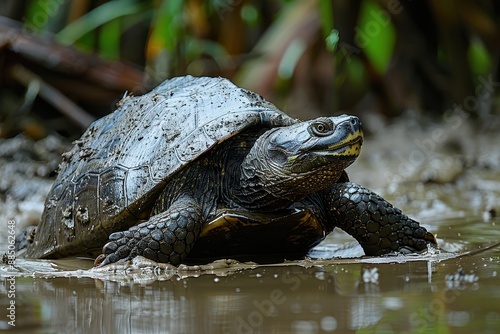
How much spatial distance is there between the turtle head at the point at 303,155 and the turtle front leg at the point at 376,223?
249 mm

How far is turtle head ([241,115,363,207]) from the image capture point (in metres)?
3.80

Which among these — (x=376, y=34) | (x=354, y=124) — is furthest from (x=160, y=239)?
(x=376, y=34)

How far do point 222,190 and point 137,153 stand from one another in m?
0.50

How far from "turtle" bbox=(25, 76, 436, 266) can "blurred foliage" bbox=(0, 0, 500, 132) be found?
4157mm

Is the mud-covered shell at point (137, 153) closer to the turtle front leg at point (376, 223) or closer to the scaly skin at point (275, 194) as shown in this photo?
the scaly skin at point (275, 194)

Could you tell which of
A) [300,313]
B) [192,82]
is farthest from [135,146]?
[300,313]

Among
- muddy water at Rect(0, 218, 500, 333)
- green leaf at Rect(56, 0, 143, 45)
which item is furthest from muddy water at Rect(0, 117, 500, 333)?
green leaf at Rect(56, 0, 143, 45)

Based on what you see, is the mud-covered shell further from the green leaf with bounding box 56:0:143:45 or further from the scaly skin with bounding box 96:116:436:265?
the green leaf with bounding box 56:0:143:45

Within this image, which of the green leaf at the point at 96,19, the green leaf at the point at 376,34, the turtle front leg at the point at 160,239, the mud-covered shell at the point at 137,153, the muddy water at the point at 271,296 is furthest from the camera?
the green leaf at the point at 96,19

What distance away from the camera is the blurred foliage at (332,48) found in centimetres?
884

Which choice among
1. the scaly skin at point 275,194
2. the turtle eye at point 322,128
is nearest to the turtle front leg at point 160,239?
the scaly skin at point 275,194

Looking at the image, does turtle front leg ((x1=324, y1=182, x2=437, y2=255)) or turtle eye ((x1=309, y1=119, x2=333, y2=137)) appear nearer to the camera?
turtle eye ((x1=309, y1=119, x2=333, y2=137))

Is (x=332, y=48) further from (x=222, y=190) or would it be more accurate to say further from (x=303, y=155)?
(x=303, y=155)

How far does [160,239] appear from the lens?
3.77 metres
